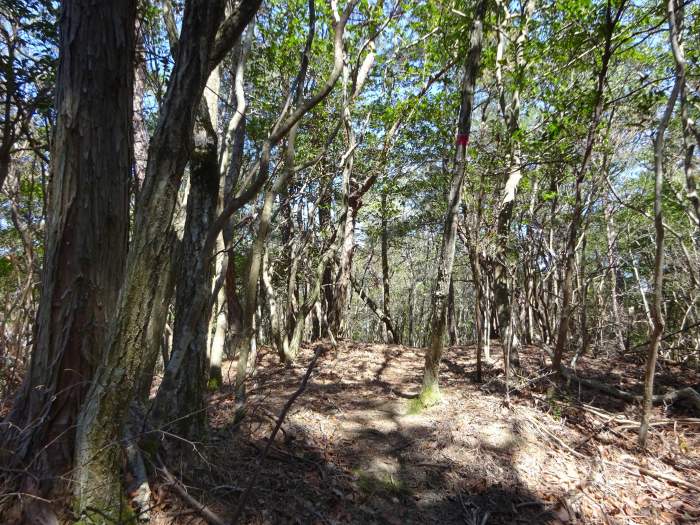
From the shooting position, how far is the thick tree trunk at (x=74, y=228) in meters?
2.21

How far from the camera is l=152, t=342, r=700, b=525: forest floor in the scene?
307cm

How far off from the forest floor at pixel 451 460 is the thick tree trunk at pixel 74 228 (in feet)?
2.87

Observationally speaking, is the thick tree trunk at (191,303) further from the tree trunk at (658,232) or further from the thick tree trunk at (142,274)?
the tree trunk at (658,232)

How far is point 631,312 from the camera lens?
14812 millimetres

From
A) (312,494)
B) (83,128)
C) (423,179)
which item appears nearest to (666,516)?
(312,494)

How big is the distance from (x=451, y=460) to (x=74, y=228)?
12.2 ft

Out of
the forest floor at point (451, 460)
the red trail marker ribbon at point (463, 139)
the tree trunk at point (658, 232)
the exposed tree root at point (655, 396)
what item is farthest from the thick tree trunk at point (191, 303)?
the exposed tree root at point (655, 396)

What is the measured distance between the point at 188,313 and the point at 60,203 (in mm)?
1151

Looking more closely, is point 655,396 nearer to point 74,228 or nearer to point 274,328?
point 274,328

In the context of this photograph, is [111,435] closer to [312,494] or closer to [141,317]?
[141,317]

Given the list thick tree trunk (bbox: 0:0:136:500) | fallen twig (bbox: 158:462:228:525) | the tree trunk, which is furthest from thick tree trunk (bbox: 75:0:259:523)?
the tree trunk

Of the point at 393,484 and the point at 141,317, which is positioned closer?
the point at 141,317

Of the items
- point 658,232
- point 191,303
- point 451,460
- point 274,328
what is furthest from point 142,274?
point 274,328

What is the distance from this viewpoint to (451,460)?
12.5ft
